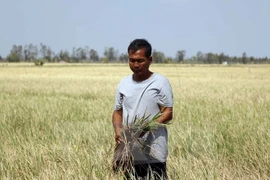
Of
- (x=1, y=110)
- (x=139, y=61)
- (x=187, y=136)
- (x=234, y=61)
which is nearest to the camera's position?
(x=139, y=61)

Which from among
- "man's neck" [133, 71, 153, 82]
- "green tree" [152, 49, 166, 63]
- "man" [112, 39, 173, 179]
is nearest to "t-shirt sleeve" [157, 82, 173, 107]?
"man" [112, 39, 173, 179]

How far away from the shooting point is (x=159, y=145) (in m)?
2.47

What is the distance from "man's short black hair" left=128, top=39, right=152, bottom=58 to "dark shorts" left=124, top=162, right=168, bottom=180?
2.28 feet

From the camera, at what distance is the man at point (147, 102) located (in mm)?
2451

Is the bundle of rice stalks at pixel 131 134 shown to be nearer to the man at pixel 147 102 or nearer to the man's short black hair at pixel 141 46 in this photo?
the man at pixel 147 102

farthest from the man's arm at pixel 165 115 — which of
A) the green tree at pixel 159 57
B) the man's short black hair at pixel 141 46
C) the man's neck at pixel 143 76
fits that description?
the green tree at pixel 159 57

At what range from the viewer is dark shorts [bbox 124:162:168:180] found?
251 centimetres

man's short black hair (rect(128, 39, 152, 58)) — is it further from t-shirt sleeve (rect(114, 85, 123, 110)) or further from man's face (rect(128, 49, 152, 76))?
t-shirt sleeve (rect(114, 85, 123, 110))

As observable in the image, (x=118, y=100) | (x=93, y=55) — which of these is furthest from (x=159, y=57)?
(x=118, y=100)

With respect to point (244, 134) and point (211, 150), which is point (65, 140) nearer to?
point (211, 150)

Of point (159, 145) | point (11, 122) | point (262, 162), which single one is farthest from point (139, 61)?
point (11, 122)

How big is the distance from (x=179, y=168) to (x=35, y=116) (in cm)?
323

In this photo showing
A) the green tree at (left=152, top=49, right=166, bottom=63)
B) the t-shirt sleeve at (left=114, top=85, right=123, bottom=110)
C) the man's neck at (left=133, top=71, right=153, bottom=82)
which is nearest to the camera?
the man's neck at (left=133, top=71, right=153, bottom=82)

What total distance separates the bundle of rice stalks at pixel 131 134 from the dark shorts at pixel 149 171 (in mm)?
123
